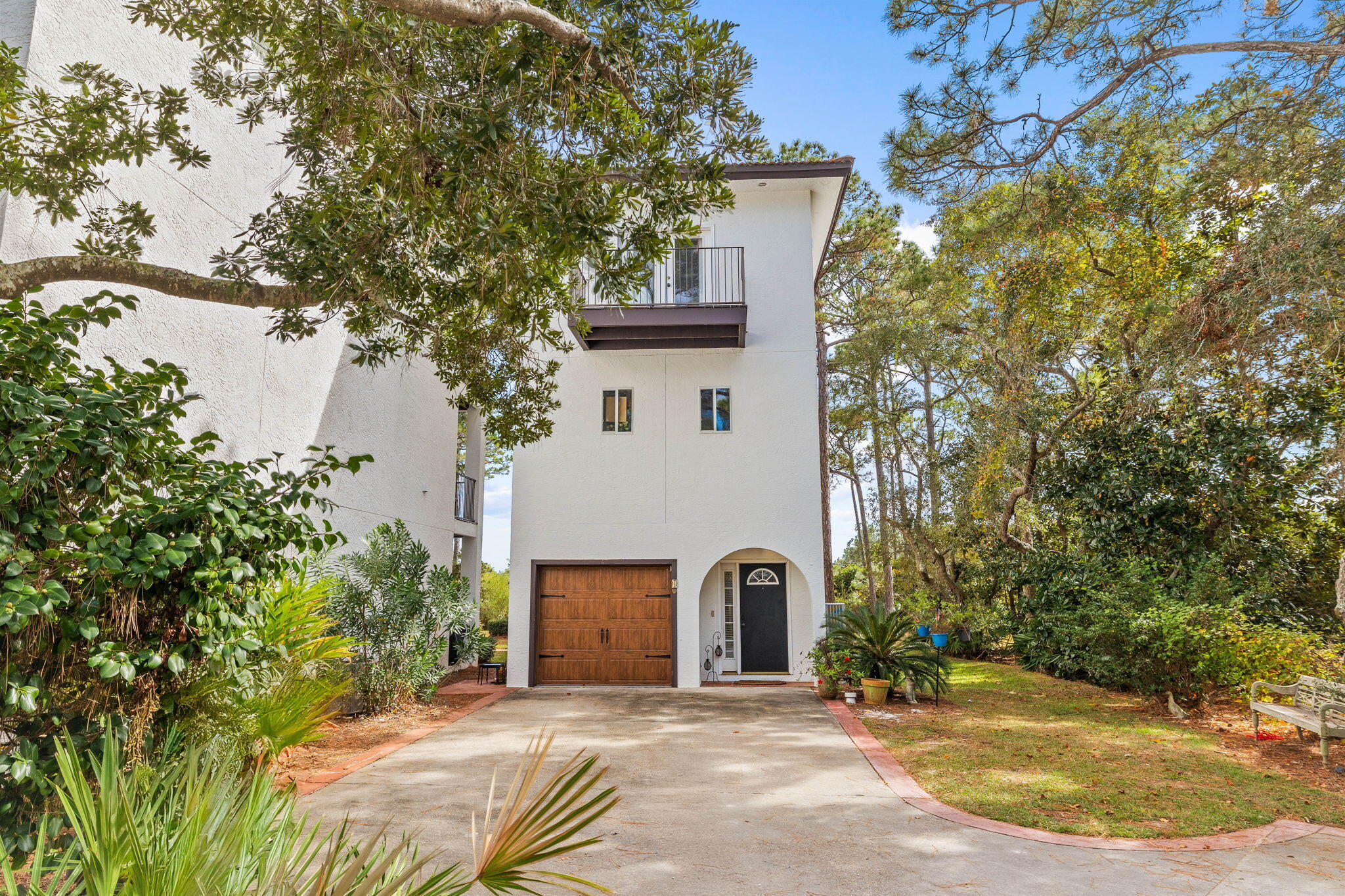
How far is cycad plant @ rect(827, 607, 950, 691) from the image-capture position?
37.4 feet

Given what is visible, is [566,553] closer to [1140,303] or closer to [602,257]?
[602,257]

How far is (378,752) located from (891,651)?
7.54 m

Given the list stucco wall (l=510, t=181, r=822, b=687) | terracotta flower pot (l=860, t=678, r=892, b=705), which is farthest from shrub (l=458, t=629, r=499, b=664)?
terracotta flower pot (l=860, t=678, r=892, b=705)

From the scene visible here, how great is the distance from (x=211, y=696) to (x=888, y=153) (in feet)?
30.3

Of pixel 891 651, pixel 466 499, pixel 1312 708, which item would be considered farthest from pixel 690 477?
pixel 1312 708

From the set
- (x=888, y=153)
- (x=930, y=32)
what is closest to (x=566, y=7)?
(x=930, y=32)

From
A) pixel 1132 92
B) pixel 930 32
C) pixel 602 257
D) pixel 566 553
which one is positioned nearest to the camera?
pixel 602 257

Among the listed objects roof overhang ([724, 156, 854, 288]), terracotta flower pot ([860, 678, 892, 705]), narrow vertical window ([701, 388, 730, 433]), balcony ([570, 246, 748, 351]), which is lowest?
terracotta flower pot ([860, 678, 892, 705])

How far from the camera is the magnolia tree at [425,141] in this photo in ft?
17.3

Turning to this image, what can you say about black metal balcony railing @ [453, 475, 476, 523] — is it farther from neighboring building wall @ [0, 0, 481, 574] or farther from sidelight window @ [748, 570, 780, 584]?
sidelight window @ [748, 570, 780, 584]

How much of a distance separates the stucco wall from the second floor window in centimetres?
13

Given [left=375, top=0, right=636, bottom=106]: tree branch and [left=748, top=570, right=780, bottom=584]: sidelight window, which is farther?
[left=748, top=570, right=780, bottom=584]: sidelight window

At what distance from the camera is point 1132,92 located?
8.98 m

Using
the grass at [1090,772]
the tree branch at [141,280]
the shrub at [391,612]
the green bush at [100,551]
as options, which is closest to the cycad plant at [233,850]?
the green bush at [100,551]
